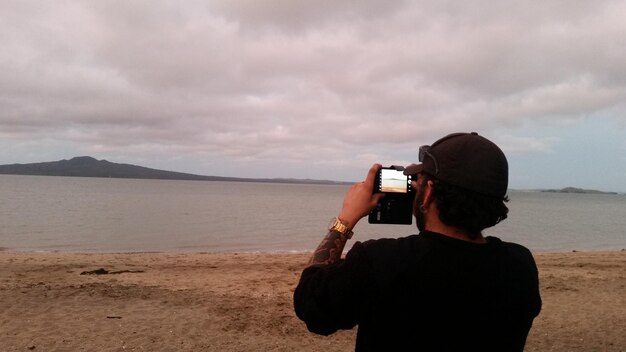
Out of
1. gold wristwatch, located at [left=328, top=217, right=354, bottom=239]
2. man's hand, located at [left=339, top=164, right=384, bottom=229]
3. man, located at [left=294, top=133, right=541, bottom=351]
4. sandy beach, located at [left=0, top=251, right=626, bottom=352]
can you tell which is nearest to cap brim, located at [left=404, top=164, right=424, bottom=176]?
man, located at [left=294, top=133, right=541, bottom=351]

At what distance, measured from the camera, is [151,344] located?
642 centimetres

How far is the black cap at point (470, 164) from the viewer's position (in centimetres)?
155

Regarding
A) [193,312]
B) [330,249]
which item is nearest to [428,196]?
[330,249]

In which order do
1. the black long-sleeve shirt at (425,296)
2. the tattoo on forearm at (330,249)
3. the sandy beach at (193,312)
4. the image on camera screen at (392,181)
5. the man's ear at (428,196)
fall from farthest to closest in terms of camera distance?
the sandy beach at (193,312) → the image on camera screen at (392,181) → the tattoo on forearm at (330,249) → the man's ear at (428,196) → the black long-sleeve shirt at (425,296)

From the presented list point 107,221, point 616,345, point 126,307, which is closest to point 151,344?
point 126,307

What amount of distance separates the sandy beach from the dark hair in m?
5.44

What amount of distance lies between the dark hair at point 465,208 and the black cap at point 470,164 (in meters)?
0.02

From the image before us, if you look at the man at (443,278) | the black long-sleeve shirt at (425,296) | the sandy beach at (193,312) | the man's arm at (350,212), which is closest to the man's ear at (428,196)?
the man at (443,278)

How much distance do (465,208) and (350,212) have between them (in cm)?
47

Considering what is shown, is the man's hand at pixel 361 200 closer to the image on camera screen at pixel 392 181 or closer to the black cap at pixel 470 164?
the image on camera screen at pixel 392 181

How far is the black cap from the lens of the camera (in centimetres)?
155

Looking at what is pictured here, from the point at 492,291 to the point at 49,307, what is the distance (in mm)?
8777

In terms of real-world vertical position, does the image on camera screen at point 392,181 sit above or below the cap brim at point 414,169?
below

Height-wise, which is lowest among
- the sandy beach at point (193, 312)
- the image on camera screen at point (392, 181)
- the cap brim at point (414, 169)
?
the sandy beach at point (193, 312)
